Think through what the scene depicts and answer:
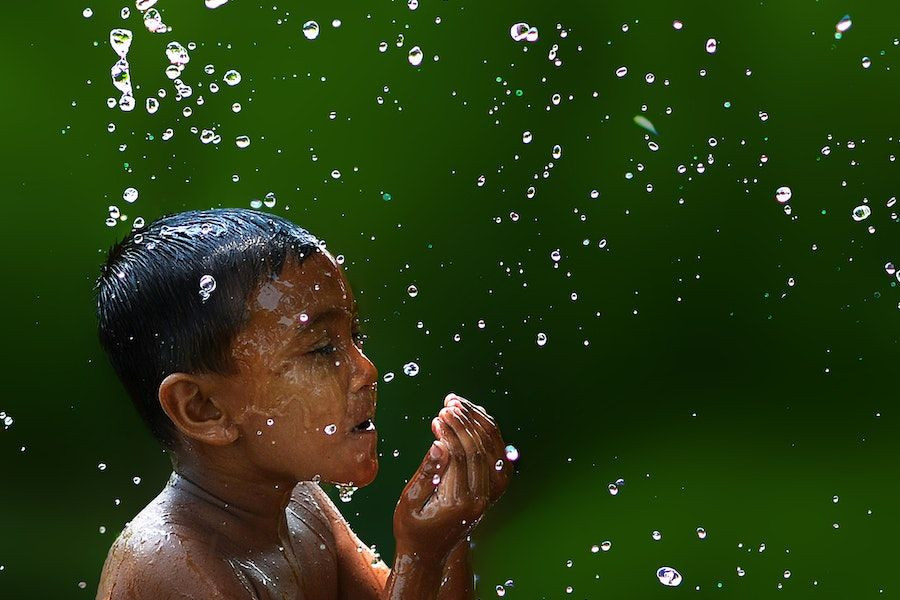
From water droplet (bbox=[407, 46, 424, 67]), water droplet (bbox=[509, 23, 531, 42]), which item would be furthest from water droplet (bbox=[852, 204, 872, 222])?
water droplet (bbox=[407, 46, 424, 67])

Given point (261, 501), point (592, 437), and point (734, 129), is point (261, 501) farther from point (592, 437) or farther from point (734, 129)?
point (734, 129)

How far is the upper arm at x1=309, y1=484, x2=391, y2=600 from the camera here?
1383 millimetres

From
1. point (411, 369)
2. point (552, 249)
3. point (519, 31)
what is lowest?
point (411, 369)

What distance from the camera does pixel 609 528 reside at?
7.45ft

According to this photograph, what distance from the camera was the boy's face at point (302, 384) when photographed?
4.00 ft

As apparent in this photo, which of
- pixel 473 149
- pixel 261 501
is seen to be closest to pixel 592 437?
pixel 473 149

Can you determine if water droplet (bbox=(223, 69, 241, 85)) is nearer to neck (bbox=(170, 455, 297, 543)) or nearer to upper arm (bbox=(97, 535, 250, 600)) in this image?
neck (bbox=(170, 455, 297, 543))

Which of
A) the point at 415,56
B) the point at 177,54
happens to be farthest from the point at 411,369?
the point at 177,54

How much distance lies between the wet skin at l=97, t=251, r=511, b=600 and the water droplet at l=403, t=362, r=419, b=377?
869 mm

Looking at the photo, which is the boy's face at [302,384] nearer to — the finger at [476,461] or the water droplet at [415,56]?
the finger at [476,461]

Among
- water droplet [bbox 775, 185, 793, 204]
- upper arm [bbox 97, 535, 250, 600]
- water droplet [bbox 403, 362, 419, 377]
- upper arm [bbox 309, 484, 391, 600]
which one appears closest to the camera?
upper arm [bbox 97, 535, 250, 600]

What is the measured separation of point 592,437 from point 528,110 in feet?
1.89

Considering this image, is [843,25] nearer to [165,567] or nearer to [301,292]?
[301,292]

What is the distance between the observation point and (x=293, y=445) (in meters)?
1.23
